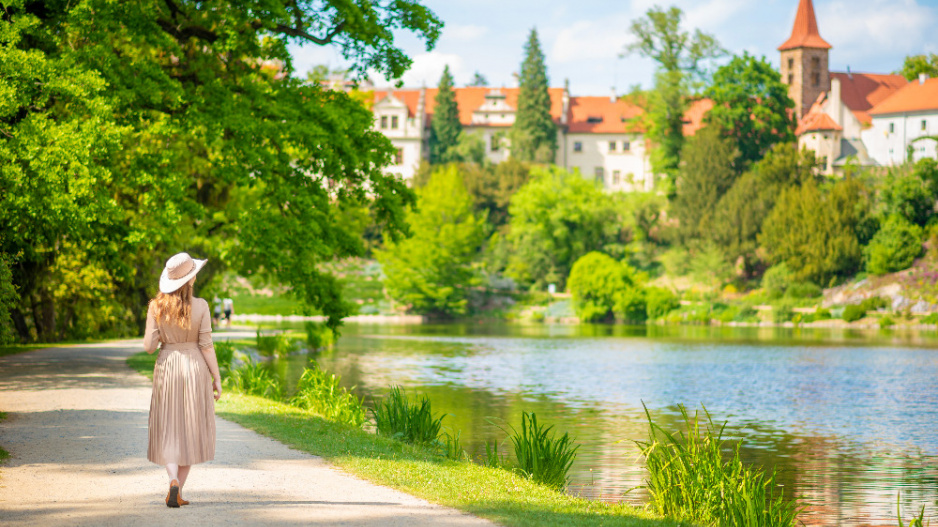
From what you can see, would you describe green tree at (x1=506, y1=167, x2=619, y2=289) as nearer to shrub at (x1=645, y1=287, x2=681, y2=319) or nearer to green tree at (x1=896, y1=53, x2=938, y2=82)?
shrub at (x1=645, y1=287, x2=681, y2=319)

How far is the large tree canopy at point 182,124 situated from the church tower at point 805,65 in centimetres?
8229

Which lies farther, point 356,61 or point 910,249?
point 910,249

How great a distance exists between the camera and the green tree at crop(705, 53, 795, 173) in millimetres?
79500

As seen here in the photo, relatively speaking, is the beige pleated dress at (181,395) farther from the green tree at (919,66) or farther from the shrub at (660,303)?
the green tree at (919,66)

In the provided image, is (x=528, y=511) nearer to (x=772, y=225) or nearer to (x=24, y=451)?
(x=24, y=451)

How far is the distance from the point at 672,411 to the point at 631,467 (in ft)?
21.5

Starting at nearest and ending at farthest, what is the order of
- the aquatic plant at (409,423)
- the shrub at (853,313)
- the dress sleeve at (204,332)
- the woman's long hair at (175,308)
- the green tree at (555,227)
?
the woman's long hair at (175,308) → the dress sleeve at (204,332) → the aquatic plant at (409,423) → the shrub at (853,313) → the green tree at (555,227)

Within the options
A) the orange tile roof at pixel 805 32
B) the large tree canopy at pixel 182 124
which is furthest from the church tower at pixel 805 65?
the large tree canopy at pixel 182 124

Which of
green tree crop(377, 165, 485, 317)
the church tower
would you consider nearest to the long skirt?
green tree crop(377, 165, 485, 317)

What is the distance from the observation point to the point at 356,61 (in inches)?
856

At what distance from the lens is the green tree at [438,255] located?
6681 cm

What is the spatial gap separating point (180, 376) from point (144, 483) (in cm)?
158

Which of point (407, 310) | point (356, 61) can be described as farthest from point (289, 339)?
point (407, 310)

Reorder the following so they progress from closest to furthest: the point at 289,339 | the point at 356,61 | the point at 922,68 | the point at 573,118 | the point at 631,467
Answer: the point at 631,467
the point at 356,61
the point at 289,339
the point at 922,68
the point at 573,118
